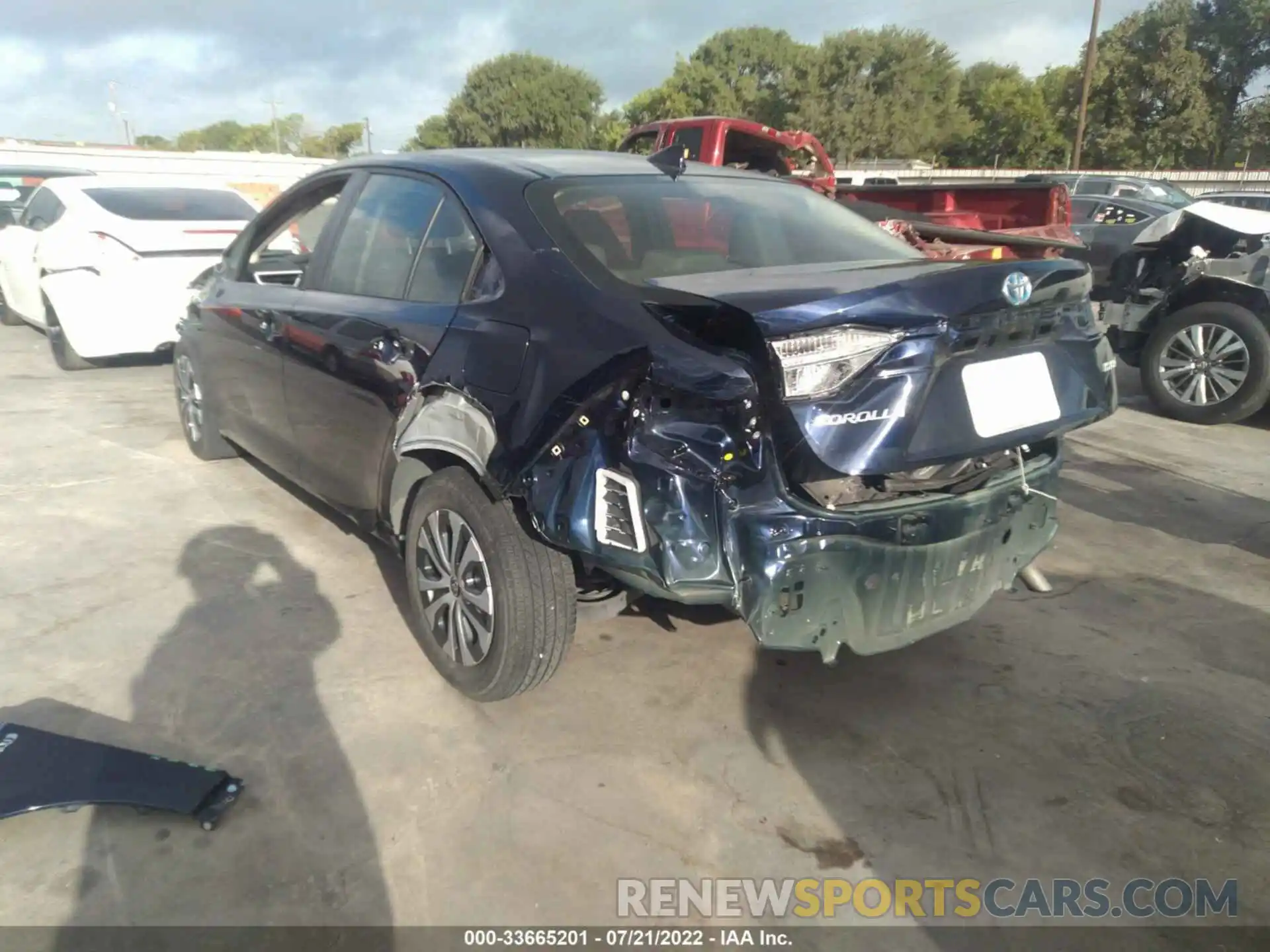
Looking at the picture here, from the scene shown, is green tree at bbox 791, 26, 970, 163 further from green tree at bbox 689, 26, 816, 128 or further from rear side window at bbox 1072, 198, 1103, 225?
rear side window at bbox 1072, 198, 1103, 225

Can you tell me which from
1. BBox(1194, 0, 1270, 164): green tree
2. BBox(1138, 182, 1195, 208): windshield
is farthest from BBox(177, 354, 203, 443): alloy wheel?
BBox(1194, 0, 1270, 164): green tree

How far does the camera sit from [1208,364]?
6.13m

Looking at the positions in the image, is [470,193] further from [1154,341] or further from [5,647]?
[1154,341]

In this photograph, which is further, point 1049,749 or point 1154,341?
point 1154,341

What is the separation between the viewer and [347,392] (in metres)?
3.26

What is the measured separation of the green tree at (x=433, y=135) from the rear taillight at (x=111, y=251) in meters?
54.2

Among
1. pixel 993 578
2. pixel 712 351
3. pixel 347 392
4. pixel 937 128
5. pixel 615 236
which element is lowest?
pixel 993 578

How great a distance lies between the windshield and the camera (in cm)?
1512

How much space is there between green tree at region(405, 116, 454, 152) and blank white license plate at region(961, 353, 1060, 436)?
2335 inches

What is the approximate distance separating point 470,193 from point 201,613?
73.8 inches

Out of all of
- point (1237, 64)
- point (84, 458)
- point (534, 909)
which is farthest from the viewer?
point (1237, 64)

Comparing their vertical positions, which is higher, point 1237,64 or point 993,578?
point 1237,64

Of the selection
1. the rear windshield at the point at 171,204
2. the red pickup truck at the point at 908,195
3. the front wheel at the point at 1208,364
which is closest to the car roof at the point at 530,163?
the red pickup truck at the point at 908,195

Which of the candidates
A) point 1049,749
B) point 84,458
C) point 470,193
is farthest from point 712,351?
point 84,458
